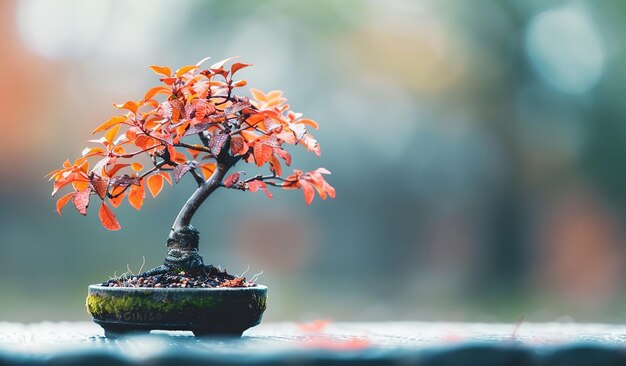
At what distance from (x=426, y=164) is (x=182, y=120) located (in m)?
7.29

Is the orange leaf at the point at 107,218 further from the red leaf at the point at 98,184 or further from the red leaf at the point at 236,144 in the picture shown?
the red leaf at the point at 236,144

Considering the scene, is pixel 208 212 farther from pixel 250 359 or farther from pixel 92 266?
pixel 250 359

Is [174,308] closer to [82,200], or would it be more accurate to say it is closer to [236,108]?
[82,200]

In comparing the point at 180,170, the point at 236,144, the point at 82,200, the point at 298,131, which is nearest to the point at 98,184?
the point at 82,200

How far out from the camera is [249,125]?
1.39 metres

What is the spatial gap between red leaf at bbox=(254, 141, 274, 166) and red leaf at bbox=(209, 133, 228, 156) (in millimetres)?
59

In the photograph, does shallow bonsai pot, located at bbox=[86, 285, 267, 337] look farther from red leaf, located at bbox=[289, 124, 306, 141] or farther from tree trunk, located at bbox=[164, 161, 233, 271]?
red leaf, located at bbox=[289, 124, 306, 141]

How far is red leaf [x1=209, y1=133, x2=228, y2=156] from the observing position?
1326 mm

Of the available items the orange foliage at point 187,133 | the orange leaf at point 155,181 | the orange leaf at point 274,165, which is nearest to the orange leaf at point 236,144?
the orange foliage at point 187,133

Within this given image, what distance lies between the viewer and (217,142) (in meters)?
1.34

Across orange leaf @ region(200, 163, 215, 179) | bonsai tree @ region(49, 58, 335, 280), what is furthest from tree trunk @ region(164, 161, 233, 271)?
orange leaf @ region(200, 163, 215, 179)

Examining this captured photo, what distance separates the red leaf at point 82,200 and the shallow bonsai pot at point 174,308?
0.47ft

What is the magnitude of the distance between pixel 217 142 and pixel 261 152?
80 mm

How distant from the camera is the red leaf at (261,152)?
1331 millimetres
